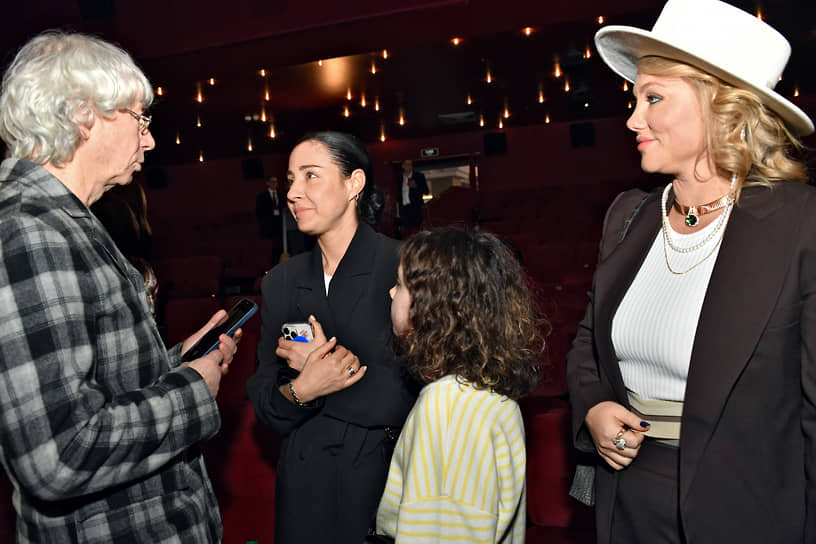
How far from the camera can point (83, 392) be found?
905 mm

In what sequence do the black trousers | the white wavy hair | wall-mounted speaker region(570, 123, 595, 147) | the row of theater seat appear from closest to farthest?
the white wavy hair < the black trousers < the row of theater seat < wall-mounted speaker region(570, 123, 595, 147)

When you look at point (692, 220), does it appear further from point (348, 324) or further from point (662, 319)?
point (348, 324)

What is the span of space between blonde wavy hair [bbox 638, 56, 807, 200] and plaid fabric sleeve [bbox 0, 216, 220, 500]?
1.12 meters

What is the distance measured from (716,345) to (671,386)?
0.14 meters

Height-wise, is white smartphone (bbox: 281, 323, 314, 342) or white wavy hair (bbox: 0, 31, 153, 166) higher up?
white wavy hair (bbox: 0, 31, 153, 166)

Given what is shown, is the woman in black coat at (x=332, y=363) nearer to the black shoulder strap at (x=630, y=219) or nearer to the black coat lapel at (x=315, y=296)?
the black coat lapel at (x=315, y=296)

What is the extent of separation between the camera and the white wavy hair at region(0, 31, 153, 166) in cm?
103

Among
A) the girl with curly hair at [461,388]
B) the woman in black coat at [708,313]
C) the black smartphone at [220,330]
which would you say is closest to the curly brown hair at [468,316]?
the girl with curly hair at [461,388]

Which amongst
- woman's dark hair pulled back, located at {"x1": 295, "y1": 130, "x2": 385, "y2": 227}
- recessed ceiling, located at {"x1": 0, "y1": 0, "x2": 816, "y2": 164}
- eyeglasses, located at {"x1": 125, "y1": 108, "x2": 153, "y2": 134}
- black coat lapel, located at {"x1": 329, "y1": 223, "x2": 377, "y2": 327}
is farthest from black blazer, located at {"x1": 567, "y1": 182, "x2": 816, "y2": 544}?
recessed ceiling, located at {"x1": 0, "y1": 0, "x2": 816, "y2": 164}

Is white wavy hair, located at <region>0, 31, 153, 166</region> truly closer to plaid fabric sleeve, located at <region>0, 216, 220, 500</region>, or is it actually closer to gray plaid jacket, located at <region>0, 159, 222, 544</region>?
gray plaid jacket, located at <region>0, 159, 222, 544</region>

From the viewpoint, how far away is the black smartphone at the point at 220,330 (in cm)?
136

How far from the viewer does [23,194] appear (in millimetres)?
971

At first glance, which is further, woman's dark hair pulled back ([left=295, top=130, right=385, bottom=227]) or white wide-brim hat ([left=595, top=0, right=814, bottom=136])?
woman's dark hair pulled back ([left=295, top=130, right=385, bottom=227])

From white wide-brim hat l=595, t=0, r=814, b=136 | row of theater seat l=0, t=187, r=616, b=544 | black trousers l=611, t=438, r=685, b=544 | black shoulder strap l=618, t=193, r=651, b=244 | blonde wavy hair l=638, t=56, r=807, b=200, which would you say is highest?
white wide-brim hat l=595, t=0, r=814, b=136
